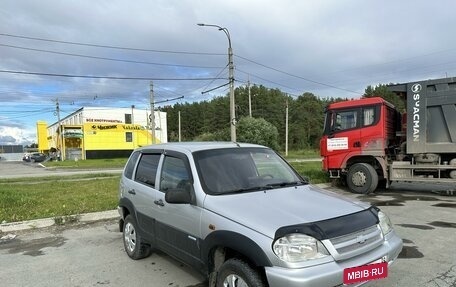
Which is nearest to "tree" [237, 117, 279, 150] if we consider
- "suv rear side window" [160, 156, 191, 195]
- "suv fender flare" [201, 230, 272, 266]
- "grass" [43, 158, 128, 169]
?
"grass" [43, 158, 128, 169]

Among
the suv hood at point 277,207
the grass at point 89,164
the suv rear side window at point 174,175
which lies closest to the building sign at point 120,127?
the grass at point 89,164

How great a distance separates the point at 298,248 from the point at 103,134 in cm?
6239

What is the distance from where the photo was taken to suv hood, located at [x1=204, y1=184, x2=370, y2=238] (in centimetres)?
Result: 370

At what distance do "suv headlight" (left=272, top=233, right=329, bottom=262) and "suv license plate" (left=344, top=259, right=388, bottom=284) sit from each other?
0.27 metres

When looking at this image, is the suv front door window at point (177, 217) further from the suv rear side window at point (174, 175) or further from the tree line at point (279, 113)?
the tree line at point (279, 113)

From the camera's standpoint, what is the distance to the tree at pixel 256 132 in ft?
163

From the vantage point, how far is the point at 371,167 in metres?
13.1

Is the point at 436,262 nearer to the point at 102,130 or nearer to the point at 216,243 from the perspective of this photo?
the point at 216,243

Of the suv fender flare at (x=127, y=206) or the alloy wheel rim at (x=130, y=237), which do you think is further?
the alloy wheel rim at (x=130, y=237)

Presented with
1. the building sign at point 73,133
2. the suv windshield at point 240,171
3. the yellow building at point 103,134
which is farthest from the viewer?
the yellow building at point 103,134

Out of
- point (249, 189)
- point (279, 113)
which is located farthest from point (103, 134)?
point (249, 189)

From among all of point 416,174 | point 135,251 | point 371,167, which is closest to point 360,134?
point 371,167

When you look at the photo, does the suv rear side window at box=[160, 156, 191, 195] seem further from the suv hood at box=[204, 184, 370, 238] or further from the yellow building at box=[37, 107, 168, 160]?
the yellow building at box=[37, 107, 168, 160]

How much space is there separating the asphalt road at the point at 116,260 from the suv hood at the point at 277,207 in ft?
3.84
